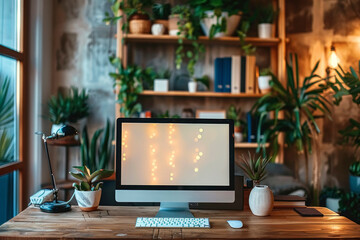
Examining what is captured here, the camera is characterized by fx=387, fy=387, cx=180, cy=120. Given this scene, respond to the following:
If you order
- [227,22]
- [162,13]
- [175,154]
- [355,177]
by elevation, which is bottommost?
[355,177]

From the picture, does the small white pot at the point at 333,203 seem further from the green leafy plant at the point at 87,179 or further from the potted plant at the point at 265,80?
the green leafy plant at the point at 87,179

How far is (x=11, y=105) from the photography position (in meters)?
3.06

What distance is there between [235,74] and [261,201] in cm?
206

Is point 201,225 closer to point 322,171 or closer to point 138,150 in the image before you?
point 138,150

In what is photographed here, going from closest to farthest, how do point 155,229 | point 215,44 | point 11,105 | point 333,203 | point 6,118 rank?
point 155,229 → point 6,118 → point 11,105 → point 333,203 → point 215,44

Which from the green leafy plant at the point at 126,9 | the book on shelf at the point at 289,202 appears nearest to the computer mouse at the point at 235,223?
the book on shelf at the point at 289,202

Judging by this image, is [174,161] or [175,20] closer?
[174,161]

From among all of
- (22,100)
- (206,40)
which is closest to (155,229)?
(22,100)

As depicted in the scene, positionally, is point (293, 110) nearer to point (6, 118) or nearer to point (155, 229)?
point (155, 229)

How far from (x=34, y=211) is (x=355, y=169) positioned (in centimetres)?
282

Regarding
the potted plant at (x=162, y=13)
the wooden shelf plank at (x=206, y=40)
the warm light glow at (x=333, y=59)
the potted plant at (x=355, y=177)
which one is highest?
the potted plant at (x=162, y=13)

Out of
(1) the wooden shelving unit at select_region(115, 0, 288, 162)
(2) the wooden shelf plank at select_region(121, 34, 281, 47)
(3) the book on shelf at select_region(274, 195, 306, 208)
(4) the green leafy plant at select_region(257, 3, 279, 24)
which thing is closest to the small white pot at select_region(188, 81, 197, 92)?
(1) the wooden shelving unit at select_region(115, 0, 288, 162)

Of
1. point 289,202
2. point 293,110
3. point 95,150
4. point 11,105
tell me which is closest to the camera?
point 289,202

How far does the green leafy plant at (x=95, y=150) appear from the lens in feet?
12.1
